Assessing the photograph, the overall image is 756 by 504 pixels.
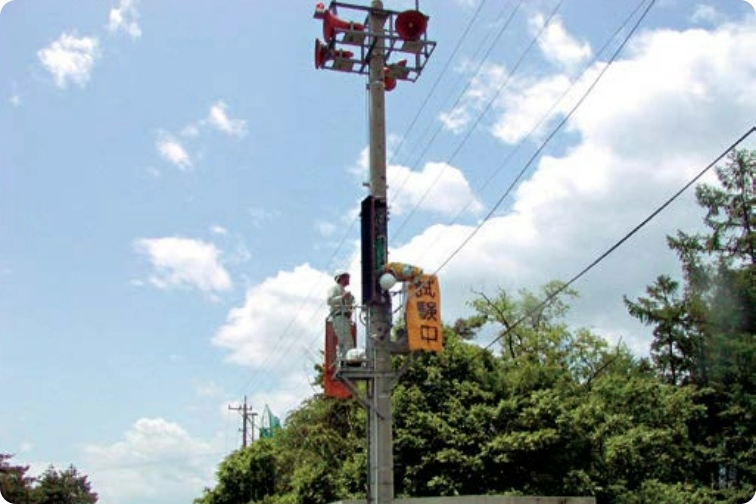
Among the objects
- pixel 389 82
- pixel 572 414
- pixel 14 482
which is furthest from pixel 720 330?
pixel 14 482

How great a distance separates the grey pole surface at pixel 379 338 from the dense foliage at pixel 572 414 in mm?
5192

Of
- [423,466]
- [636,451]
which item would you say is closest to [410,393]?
[423,466]

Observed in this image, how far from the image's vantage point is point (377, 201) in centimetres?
1384

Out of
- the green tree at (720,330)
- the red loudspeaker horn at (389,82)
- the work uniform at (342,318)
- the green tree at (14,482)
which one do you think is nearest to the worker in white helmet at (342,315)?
the work uniform at (342,318)

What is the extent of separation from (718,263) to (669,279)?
2303 millimetres

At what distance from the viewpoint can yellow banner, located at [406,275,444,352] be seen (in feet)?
42.7

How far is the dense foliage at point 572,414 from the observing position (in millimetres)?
26188

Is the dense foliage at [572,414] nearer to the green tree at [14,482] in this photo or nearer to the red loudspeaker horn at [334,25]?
the red loudspeaker horn at [334,25]

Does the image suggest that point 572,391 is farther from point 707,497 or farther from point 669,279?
point 669,279

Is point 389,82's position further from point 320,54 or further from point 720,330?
point 720,330

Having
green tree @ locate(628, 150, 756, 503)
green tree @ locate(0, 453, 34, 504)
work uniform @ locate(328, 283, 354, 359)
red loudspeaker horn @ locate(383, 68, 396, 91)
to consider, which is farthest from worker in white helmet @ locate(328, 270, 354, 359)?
green tree @ locate(0, 453, 34, 504)

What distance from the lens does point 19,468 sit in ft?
182

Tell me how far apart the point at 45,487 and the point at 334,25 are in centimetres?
5279

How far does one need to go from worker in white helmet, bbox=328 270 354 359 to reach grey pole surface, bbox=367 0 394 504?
0.43 meters
